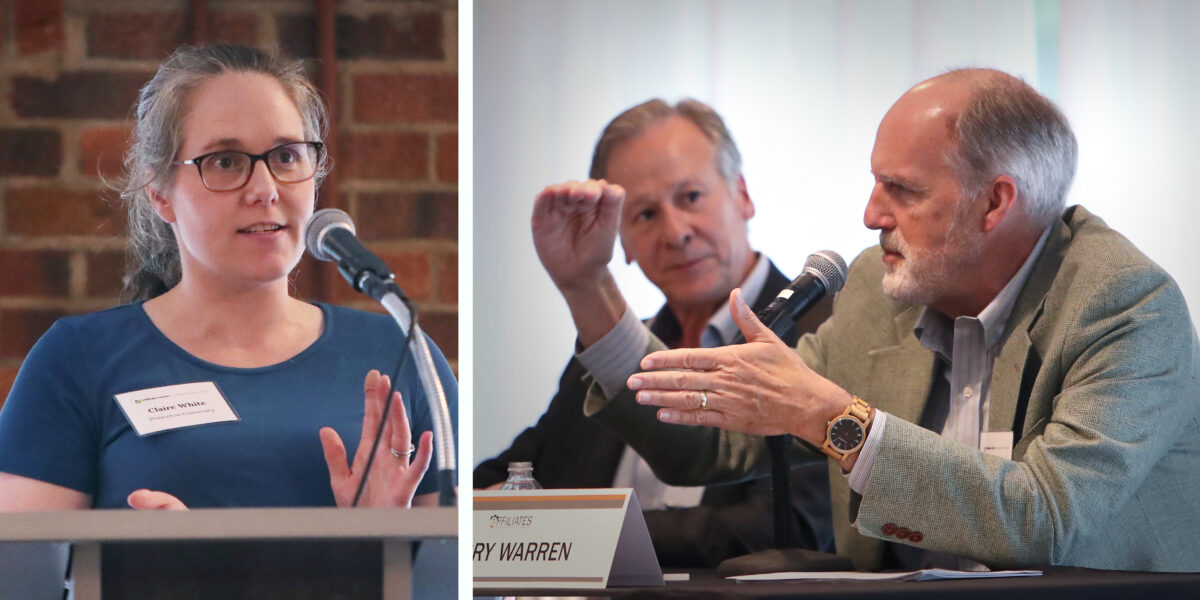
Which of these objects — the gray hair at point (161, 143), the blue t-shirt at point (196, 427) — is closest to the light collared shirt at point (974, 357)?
the blue t-shirt at point (196, 427)

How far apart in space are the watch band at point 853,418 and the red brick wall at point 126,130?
0.58 meters

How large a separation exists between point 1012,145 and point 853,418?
66 cm

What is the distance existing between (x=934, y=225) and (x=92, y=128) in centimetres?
140

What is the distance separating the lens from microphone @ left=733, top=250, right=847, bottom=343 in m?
1.78

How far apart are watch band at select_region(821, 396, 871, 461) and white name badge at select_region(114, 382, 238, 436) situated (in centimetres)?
85

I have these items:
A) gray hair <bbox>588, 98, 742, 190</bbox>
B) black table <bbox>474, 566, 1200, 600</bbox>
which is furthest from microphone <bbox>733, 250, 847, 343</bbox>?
gray hair <bbox>588, 98, 742, 190</bbox>

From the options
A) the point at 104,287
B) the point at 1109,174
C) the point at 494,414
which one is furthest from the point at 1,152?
the point at 1109,174

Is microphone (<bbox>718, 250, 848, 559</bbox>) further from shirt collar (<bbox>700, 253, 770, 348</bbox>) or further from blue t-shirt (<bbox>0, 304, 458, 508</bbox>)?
shirt collar (<bbox>700, 253, 770, 348</bbox>)

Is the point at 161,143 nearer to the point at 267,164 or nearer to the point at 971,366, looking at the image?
the point at 267,164

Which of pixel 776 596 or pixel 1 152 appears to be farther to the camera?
pixel 1 152

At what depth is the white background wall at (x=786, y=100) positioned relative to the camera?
2387 mm

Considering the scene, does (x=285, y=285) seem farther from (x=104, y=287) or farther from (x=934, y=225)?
(x=934, y=225)

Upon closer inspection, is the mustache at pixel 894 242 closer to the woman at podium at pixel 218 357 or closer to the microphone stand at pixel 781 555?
the microphone stand at pixel 781 555

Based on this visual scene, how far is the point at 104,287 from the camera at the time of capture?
1.61 meters
